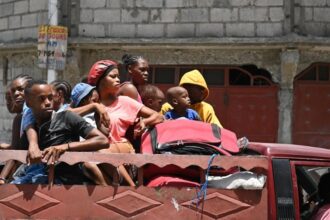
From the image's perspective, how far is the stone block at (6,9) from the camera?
1059 cm

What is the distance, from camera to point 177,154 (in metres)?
3.16

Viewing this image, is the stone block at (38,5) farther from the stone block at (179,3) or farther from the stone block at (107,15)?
the stone block at (179,3)

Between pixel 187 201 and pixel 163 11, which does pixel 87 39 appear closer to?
pixel 163 11

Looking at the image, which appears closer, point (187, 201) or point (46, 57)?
point (187, 201)

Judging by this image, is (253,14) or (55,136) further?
(253,14)

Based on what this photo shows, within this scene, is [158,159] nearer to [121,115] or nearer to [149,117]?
[149,117]

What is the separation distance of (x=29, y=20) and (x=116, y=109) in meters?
7.11

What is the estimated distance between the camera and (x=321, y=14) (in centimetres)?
948

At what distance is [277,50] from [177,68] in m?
1.87

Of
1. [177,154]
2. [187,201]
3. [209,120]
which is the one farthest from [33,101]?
[209,120]

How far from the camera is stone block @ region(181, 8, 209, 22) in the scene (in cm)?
963

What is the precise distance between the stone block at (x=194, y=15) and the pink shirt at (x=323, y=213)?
6754 millimetres

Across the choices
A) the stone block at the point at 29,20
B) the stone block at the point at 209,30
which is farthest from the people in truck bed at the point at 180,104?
the stone block at the point at 29,20

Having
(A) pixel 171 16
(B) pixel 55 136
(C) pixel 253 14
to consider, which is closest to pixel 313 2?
(C) pixel 253 14
